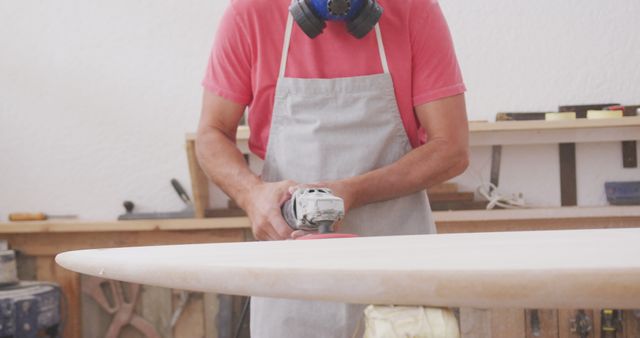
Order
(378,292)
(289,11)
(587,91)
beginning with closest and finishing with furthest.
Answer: (378,292) < (289,11) < (587,91)

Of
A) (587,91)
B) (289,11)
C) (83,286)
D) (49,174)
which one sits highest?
(289,11)

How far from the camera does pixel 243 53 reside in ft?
6.13

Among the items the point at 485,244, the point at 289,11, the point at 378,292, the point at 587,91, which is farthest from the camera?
the point at 587,91

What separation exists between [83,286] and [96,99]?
1103 millimetres

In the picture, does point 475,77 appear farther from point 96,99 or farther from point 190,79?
point 96,99

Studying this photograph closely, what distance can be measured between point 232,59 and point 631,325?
9.00 feet

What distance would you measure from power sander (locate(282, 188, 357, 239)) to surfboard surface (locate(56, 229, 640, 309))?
1.34 ft

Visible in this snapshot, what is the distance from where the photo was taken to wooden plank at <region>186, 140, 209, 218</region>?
11.7 ft

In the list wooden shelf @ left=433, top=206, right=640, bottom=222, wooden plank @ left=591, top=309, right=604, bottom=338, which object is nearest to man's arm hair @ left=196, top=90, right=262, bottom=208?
wooden shelf @ left=433, top=206, right=640, bottom=222

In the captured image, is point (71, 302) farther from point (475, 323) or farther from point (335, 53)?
Answer: point (335, 53)

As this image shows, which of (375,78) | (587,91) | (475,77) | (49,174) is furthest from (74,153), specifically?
(587,91)

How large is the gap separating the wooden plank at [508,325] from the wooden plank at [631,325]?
1.74 ft

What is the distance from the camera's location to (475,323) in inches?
139

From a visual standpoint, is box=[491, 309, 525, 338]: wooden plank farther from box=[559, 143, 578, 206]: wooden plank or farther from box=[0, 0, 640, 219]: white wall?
box=[0, 0, 640, 219]: white wall
